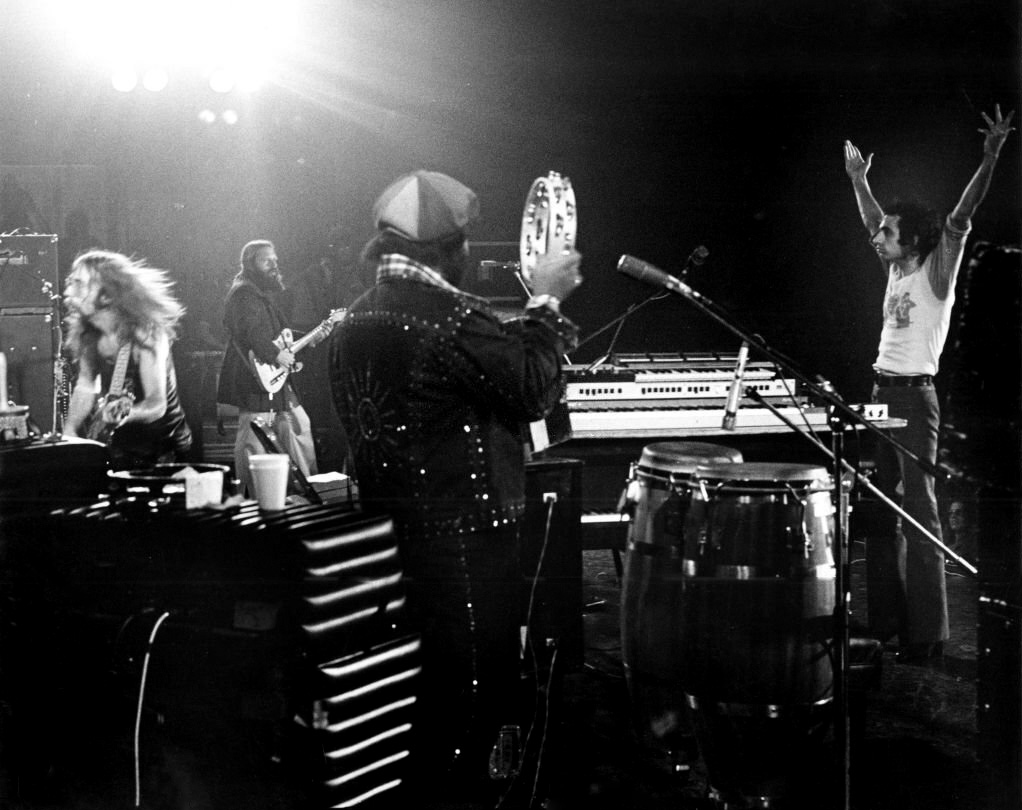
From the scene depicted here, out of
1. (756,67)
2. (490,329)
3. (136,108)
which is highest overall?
(136,108)

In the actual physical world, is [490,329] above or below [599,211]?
below

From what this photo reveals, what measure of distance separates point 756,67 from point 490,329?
161 inches

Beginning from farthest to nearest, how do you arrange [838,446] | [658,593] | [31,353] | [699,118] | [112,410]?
[31,353] < [699,118] < [112,410] < [658,593] < [838,446]

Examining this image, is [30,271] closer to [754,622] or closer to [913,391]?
[913,391]

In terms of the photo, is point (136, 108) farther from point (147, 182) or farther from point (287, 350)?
point (287, 350)

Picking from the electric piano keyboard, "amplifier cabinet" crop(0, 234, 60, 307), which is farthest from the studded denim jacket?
"amplifier cabinet" crop(0, 234, 60, 307)

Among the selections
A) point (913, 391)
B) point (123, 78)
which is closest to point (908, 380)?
point (913, 391)

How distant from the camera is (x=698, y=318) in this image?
6.54 metres

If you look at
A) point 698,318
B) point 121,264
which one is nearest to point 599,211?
point 698,318

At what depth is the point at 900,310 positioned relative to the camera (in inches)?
182

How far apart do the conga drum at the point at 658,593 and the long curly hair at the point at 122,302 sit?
2331 mm

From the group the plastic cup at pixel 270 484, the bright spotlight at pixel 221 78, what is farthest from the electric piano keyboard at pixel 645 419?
the bright spotlight at pixel 221 78

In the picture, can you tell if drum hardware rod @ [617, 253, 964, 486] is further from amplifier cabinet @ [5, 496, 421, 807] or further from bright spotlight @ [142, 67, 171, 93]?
bright spotlight @ [142, 67, 171, 93]

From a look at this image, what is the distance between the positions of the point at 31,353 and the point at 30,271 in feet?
2.03
